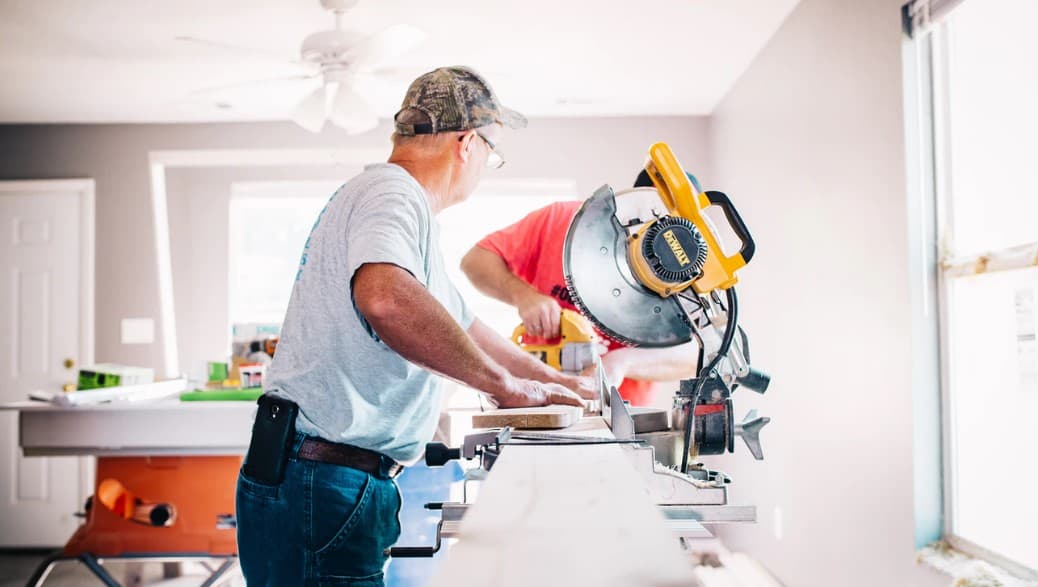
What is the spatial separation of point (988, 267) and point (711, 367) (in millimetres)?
1366

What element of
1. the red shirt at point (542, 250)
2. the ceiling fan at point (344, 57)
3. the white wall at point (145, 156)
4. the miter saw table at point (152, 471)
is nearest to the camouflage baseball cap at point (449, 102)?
the red shirt at point (542, 250)

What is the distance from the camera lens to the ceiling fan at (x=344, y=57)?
9.87 ft

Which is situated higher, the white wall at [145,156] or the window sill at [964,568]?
the white wall at [145,156]

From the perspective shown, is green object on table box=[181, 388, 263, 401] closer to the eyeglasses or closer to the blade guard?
the eyeglasses

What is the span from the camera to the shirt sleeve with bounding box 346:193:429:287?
3.87 ft

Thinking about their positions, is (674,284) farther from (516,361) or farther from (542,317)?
(542,317)

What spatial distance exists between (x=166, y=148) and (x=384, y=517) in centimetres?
446

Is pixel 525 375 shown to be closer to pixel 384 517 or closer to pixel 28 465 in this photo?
pixel 384 517

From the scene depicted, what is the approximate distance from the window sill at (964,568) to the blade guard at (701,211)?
1.32m

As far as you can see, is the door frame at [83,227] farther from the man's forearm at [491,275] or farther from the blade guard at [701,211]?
the blade guard at [701,211]

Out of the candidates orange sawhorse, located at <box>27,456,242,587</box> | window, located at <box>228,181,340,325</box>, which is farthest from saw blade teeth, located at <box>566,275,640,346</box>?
window, located at <box>228,181,340,325</box>

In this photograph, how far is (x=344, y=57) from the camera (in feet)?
10.7

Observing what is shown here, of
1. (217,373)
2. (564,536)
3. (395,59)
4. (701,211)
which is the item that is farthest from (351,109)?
(564,536)

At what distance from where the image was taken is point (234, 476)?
275cm
